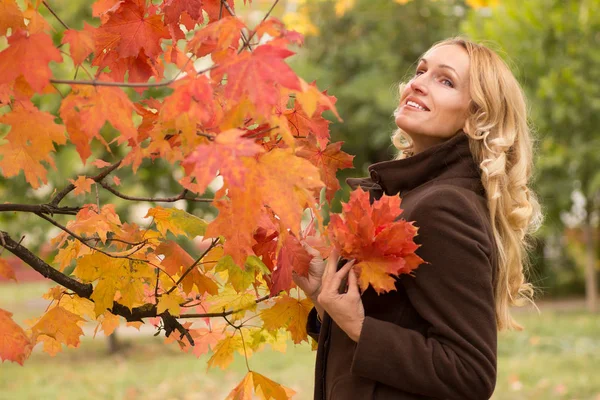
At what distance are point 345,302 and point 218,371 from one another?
6.47 meters

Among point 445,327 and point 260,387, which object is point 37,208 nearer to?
point 260,387

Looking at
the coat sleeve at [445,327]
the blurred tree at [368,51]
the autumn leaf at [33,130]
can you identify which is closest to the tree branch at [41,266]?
the autumn leaf at [33,130]

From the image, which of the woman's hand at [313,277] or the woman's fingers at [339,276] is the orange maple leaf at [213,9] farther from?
the woman's fingers at [339,276]


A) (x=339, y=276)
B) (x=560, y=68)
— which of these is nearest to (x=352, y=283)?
(x=339, y=276)

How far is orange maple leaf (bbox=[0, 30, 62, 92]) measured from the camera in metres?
1.52

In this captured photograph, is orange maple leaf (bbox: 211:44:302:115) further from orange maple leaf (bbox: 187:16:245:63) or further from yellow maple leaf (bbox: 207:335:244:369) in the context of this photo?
yellow maple leaf (bbox: 207:335:244:369)

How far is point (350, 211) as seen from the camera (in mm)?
1827

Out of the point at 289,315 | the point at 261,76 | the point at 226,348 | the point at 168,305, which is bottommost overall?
the point at 226,348

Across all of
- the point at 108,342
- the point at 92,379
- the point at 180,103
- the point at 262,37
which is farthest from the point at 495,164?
the point at 108,342

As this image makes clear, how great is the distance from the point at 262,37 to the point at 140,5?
0.54m

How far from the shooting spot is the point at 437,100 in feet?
6.70

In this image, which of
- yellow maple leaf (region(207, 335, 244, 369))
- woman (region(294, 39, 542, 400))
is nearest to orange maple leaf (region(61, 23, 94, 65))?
woman (region(294, 39, 542, 400))

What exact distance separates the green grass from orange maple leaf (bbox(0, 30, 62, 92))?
5427 mm

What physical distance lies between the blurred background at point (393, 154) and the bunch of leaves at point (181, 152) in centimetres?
57
